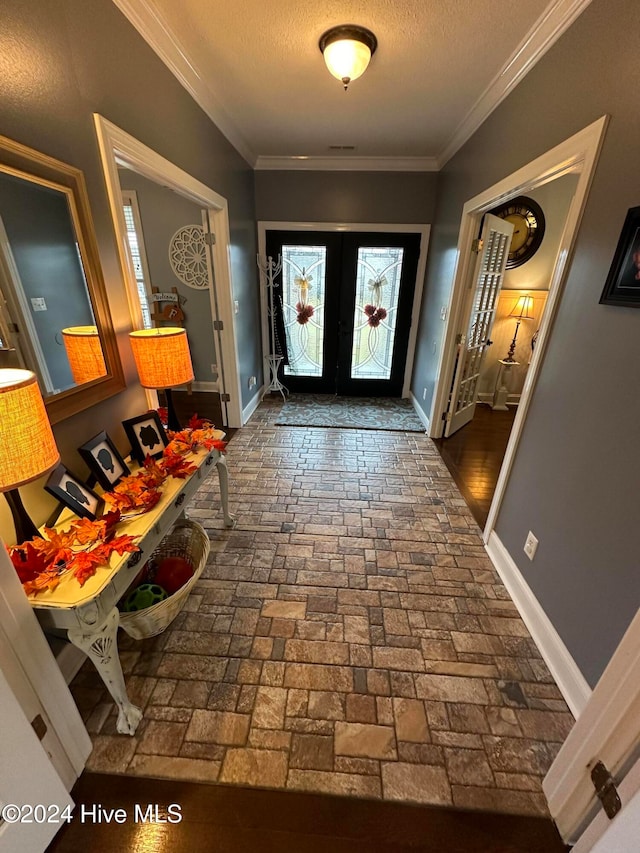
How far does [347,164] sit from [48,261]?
11.2 feet

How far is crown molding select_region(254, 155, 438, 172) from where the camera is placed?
3.43 metres

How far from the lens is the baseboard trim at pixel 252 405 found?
369cm

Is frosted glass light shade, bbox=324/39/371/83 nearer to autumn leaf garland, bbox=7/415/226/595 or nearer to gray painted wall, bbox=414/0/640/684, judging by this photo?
gray painted wall, bbox=414/0/640/684

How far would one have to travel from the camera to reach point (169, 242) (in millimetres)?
3955

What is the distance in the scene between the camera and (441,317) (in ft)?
10.8

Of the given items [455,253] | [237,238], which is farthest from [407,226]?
[237,238]

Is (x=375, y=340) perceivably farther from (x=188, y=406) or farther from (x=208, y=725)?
(x=208, y=725)

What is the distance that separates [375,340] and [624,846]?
4.15 metres

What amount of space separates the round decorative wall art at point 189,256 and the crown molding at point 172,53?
1397 millimetres

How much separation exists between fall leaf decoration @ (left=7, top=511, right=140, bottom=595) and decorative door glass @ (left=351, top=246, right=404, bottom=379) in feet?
12.2

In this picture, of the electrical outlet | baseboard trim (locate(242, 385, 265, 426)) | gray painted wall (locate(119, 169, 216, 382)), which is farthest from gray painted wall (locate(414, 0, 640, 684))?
gray painted wall (locate(119, 169, 216, 382))

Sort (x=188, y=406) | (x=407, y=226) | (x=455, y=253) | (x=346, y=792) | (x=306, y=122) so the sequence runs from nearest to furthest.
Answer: (x=346, y=792) < (x=306, y=122) < (x=455, y=253) < (x=407, y=226) < (x=188, y=406)

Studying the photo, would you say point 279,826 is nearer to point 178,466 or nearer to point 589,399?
point 178,466

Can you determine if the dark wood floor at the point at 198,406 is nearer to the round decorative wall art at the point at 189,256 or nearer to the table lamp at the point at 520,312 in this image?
the round decorative wall art at the point at 189,256
